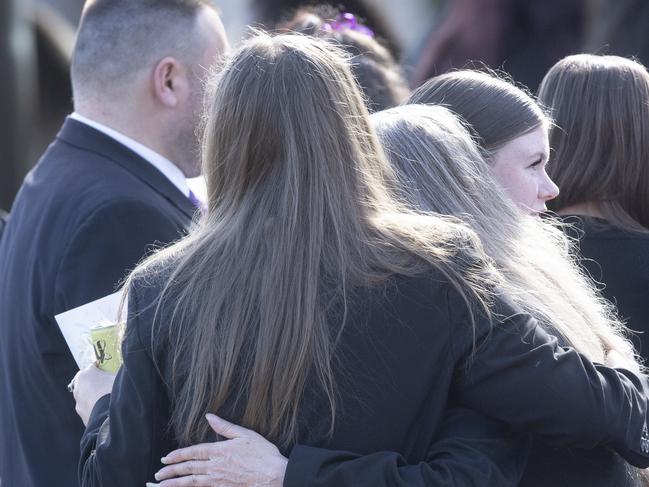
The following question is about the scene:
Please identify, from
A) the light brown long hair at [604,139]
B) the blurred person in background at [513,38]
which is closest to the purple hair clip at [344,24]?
the blurred person in background at [513,38]

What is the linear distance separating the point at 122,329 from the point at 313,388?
41cm

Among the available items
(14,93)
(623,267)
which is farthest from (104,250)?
(14,93)

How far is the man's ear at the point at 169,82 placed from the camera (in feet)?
9.18

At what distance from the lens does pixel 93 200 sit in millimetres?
2422

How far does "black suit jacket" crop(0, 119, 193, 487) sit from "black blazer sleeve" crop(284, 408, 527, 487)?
2.91ft

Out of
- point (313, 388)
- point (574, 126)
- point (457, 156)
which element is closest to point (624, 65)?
point (574, 126)

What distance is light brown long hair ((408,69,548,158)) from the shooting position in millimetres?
2223

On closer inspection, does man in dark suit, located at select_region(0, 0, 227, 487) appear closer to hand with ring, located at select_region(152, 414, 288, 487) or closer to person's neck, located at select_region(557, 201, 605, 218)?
hand with ring, located at select_region(152, 414, 288, 487)

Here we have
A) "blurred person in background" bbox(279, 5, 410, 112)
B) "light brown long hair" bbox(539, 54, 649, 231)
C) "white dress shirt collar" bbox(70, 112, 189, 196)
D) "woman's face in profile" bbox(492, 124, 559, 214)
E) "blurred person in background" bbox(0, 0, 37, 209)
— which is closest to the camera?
"woman's face in profile" bbox(492, 124, 559, 214)

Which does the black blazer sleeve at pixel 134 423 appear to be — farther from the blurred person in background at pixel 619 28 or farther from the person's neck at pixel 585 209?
the blurred person in background at pixel 619 28

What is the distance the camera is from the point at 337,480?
62.7 inches

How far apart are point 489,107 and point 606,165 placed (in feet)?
1.43

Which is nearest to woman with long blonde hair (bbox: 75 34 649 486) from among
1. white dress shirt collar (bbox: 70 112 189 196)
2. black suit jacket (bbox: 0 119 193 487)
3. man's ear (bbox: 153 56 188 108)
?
black suit jacket (bbox: 0 119 193 487)

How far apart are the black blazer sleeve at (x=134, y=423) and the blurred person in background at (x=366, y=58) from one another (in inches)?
70.3
